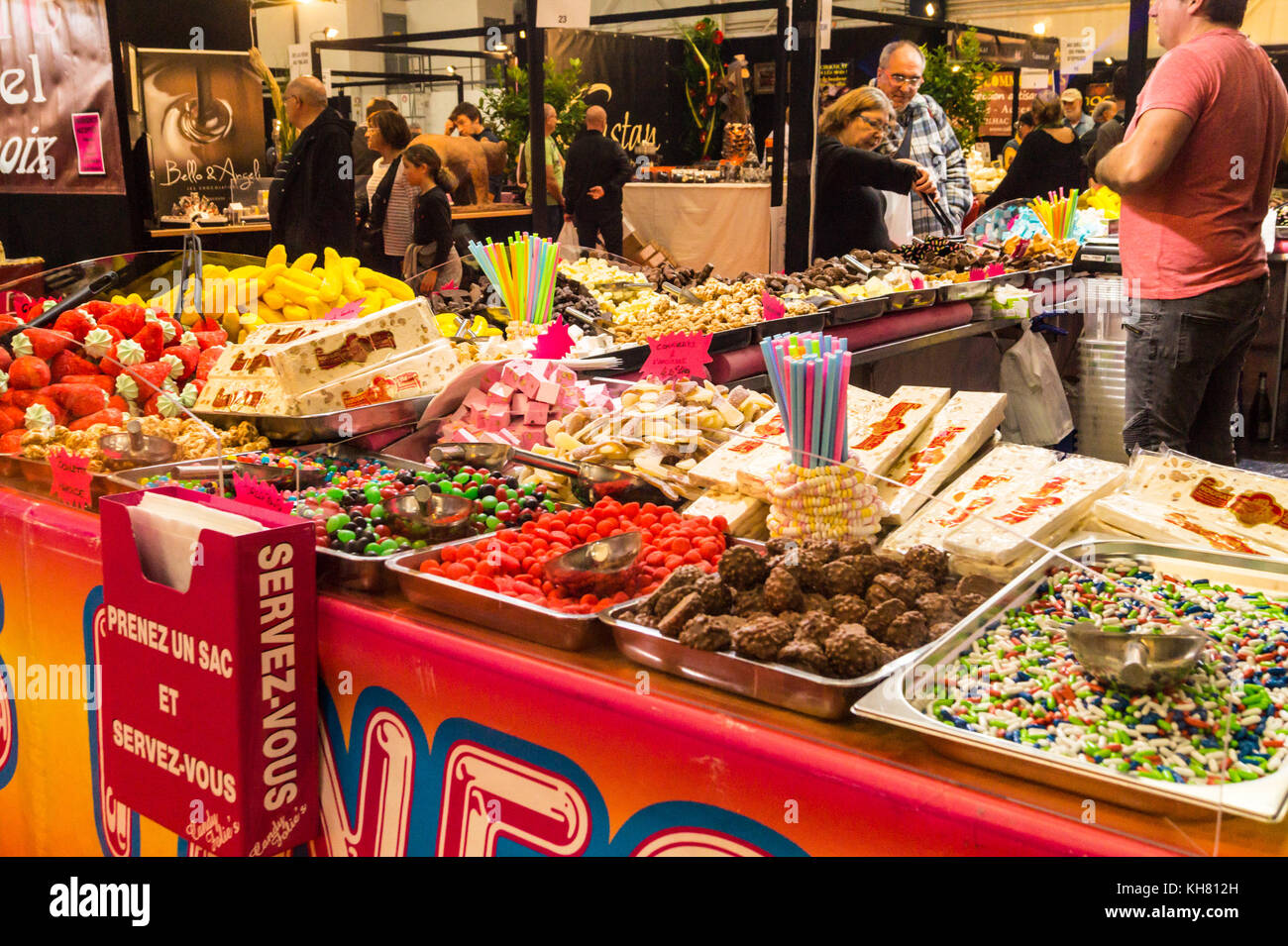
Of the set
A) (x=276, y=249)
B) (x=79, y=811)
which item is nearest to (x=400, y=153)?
(x=276, y=249)

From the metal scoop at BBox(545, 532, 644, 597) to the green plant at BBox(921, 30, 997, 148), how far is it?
8.45 metres

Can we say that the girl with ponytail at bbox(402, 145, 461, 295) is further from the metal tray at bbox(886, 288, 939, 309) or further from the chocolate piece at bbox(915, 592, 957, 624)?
the chocolate piece at bbox(915, 592, 957, 624)

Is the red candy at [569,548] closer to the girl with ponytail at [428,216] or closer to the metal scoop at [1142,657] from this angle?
the metal scoop at [1142,657]

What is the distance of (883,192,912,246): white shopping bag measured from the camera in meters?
6.34

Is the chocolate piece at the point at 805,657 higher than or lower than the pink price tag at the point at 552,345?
lower

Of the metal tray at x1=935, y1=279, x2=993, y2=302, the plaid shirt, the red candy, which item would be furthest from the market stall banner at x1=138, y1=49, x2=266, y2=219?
the red candy

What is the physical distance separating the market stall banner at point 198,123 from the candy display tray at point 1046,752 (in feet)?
18.9

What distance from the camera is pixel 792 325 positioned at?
12.1 feet

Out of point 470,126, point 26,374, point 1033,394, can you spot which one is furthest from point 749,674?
point 470,126

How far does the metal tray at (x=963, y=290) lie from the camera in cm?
433

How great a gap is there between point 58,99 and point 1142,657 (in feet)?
14.0

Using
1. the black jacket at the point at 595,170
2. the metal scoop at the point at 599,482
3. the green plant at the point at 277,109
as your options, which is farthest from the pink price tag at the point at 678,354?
the black jacket at the point at 595,170

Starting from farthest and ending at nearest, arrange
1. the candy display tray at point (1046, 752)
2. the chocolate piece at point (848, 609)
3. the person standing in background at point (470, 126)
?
the person standing in background at point (470, 126) < the chocolate piece at point (848, 609) < the candy display tray at point (1046, 752)
